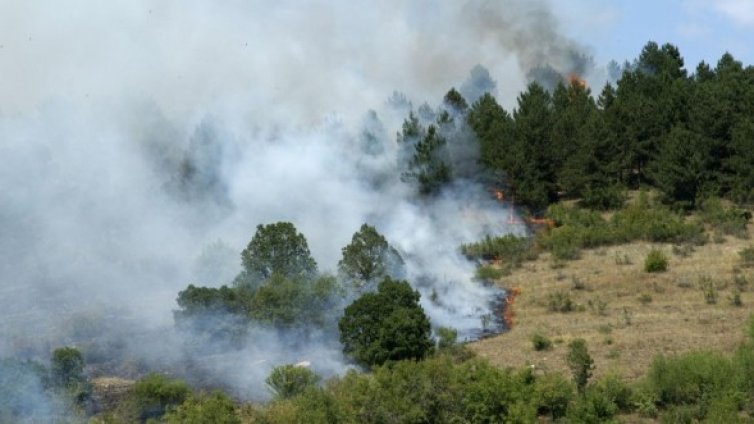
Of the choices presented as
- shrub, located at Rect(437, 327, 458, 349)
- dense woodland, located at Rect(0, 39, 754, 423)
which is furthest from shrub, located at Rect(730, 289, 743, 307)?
shrub, located at Rect(437, 327, 458, 349)

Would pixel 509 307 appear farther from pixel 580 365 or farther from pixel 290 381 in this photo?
pixel 290 381

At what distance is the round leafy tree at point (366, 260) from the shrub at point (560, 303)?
4.86 meters

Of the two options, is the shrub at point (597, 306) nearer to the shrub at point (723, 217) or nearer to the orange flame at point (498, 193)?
the shrub at point (723, 217)

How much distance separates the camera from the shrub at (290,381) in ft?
78.4

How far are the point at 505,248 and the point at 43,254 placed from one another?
2025 centimetres

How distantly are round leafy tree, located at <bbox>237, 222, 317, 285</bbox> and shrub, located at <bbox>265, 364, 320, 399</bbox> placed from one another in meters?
8.40

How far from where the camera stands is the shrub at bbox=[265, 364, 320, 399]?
2390 cm

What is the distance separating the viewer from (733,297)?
1214 inches

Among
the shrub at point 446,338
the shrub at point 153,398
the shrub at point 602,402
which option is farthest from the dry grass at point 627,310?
the shrub at point 153,398

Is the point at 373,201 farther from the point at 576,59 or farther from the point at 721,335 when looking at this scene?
the point at 576,59

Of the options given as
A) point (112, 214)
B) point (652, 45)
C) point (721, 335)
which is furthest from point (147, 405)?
point (652, 45)

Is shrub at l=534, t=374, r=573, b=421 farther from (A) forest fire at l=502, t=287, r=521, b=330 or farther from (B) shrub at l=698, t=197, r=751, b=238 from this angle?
(B) shrub at l=698, t=197, r=751, b=238

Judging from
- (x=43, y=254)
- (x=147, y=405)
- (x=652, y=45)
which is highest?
(x=652, y=45)

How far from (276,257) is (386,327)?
7448 millimetres
